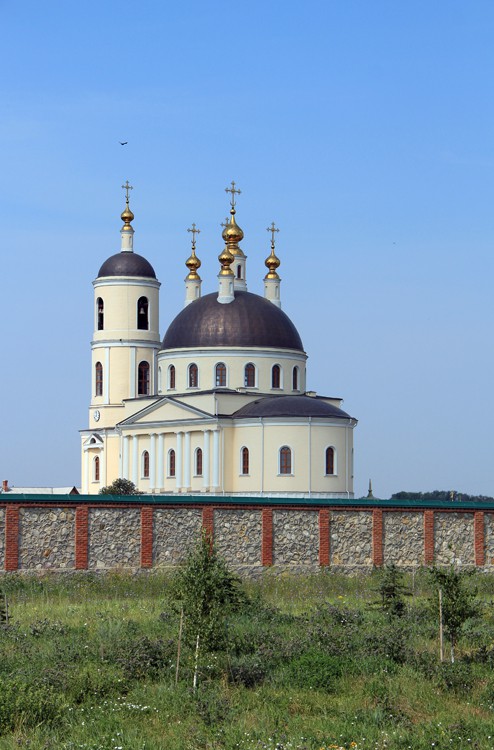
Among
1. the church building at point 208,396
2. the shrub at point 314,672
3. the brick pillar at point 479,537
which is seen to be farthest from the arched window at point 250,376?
the shrub at point 314,672

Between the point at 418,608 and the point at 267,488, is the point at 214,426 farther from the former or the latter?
the point at 418,608

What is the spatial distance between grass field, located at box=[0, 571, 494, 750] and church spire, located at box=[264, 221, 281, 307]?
52.9m

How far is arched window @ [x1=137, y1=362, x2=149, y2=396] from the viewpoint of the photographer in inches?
2975

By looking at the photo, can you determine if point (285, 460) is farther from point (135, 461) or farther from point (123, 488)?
point (135, 461)

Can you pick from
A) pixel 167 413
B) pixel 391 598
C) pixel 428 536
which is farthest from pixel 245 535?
pixel 167 413

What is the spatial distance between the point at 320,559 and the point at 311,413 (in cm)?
3103

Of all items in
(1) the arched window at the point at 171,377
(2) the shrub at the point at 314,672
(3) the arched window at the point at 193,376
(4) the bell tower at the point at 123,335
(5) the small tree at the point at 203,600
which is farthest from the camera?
(4) the bell tower at the point at 123,335

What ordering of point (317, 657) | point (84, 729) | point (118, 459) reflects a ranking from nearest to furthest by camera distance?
point (84, 729)
point (317, 657)
point (118, 459)

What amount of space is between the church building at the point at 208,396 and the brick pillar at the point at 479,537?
92.4 ft

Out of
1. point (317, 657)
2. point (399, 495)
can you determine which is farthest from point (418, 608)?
point (399, 495)

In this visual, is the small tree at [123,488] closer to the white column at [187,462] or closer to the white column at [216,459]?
the white column at [187,462]

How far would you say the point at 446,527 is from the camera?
32688 mm

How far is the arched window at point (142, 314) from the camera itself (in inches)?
2965

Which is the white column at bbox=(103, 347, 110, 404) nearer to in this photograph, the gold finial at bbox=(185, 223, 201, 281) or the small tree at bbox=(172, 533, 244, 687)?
the gold finial at bbox=(185, 223, 201, 281)
